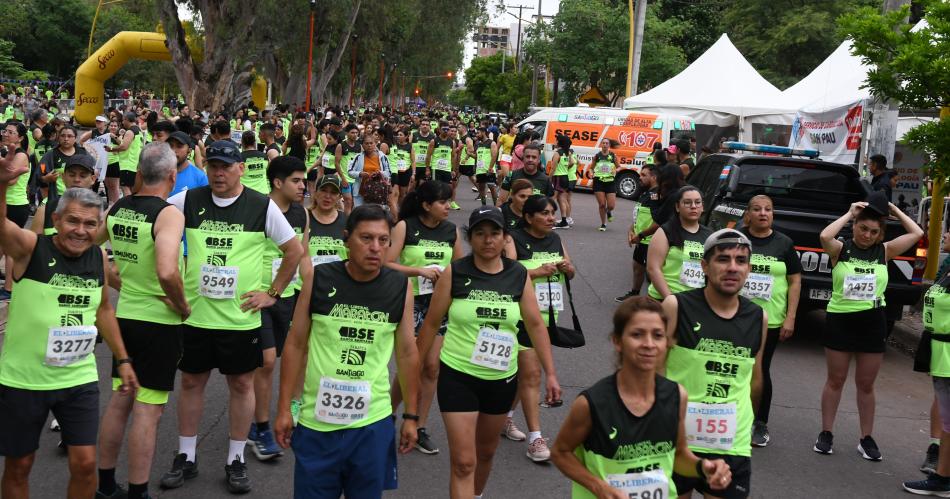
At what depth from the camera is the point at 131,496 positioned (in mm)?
5160

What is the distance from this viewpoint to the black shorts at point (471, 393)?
496cm

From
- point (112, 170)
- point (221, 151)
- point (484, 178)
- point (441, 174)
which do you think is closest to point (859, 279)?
point (221, 151)

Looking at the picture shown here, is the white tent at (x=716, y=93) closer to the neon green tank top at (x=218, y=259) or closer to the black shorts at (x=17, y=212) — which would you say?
the black shorts at (x=17, y=212)

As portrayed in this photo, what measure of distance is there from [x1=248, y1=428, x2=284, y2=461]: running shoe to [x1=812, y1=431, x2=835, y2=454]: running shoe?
12.5ft

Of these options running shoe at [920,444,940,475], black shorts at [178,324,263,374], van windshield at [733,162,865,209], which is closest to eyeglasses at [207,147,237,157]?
black shorts at [178,324,263,374]

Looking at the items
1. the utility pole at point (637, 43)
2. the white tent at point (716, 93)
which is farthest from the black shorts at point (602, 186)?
the utility pole at point (637, 43)

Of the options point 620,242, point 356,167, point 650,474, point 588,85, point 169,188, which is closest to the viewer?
point 650,474

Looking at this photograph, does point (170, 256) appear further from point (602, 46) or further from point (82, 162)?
point (602, 46)

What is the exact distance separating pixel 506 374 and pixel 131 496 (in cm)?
209

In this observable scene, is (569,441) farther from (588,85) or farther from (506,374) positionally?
(588,85)

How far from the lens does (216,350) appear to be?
5555mm

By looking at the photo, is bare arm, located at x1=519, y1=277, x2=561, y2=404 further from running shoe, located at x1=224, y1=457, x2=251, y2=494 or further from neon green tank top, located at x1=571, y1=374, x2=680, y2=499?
running shoe, located at x1=224, y1=457, x2=251, y2=494

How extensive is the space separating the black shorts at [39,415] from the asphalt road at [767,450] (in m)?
1.07

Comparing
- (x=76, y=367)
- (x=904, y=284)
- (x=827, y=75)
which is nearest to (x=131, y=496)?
(x=76, y=367)
